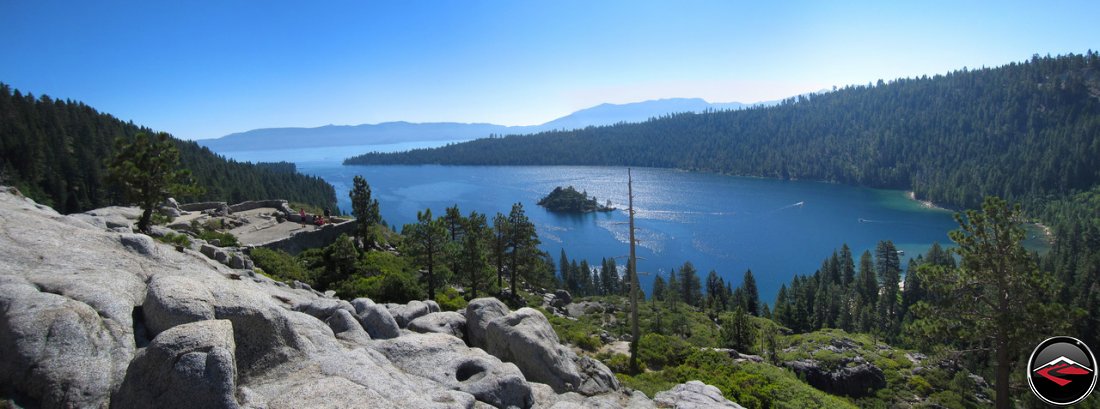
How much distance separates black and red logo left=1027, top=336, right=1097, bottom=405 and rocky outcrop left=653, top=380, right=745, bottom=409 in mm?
9021

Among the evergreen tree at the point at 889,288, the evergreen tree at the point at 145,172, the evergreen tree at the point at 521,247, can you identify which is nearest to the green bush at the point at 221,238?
the evergreen tree at the point at 145,172

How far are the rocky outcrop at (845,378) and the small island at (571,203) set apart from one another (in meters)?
130

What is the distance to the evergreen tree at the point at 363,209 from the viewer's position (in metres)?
45.6

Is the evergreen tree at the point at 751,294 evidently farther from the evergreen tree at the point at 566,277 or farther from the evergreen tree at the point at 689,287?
the evergreen tree at the point at 566,277

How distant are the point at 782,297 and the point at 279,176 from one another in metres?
138

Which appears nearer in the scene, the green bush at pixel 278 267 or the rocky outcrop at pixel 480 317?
the rocky outcrop at pixel 480 317

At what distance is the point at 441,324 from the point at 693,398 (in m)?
8.86

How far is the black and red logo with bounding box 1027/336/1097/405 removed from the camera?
6898 millimetres

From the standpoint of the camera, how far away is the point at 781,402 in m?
20.6

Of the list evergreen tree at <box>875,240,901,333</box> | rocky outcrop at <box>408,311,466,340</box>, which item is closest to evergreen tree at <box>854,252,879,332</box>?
evergreen tree at <box>875,240,901,333</box>

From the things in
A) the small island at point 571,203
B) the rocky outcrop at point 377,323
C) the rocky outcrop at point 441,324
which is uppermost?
the rocky outcrop at point 377,323

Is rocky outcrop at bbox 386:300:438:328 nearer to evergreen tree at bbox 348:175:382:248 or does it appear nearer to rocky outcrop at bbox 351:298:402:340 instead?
rocky outcrop at bbox 351:298:402:340

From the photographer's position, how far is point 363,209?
151ft

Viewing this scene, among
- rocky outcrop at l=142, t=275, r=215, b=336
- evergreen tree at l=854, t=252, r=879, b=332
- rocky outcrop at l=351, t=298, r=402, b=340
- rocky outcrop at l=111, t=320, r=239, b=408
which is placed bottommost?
evergreen tree at l=854, t=252, r=879, b=332
